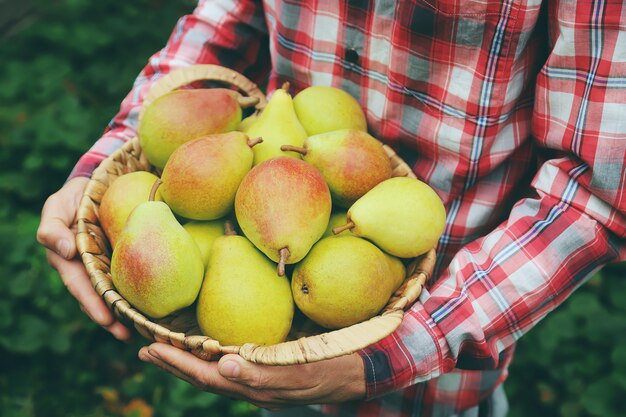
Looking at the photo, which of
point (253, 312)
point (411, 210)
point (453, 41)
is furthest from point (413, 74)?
point (253, 312)

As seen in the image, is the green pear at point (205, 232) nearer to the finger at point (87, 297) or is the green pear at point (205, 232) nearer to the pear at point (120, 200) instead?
the pear at point (120, 200)

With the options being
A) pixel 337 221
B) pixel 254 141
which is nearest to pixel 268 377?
pixel 337 221

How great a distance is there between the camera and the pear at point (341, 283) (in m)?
1.04

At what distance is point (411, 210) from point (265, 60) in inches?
30.5

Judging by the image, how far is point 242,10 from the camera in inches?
59.9

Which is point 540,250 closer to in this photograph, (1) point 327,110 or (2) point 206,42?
(1) point 327,110

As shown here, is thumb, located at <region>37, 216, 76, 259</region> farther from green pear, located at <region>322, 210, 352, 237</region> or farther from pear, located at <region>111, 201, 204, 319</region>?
green pear, located at <region>322, 210, 352, 237</region>

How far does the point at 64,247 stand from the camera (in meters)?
1.19

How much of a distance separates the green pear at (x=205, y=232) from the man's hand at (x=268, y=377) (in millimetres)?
190

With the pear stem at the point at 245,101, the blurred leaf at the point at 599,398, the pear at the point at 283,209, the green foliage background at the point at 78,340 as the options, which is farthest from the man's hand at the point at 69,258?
the blurred leaf at the point at 599,398

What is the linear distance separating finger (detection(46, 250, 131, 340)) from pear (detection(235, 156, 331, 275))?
32cm

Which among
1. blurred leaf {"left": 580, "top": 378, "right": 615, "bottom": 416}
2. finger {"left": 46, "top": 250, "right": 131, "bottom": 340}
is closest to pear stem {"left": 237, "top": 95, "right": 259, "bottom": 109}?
finger {"left": 46, "top": 250, "right": 131, "bottom": 340}

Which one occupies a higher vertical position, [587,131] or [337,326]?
[587,131]

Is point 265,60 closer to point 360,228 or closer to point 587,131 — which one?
point 360,228
